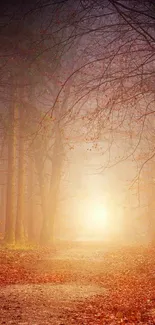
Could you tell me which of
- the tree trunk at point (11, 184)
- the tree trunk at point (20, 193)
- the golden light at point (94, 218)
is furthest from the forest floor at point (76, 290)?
the golden light at point (94, 218)

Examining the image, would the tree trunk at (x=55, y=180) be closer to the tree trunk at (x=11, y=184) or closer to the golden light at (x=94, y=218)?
the tree trunk at (x=11, y=184)

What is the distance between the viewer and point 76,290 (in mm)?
8727

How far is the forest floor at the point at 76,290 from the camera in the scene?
6.30m

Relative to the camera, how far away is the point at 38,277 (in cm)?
1095

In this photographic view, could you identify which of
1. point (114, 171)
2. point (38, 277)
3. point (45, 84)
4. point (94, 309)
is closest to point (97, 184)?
point (114, 171)

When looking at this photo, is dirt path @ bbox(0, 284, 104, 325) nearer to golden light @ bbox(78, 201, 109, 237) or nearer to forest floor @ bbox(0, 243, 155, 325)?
forest floor @ bbox(0, 243, 155, 325)

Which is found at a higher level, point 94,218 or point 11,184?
point 11,184

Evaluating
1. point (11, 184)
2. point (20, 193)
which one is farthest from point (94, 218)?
point (11, 184)

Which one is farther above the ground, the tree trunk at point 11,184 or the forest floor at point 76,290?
the tree trunk at point 11,184

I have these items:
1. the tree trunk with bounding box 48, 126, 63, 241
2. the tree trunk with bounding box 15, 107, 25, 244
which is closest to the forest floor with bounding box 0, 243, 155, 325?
the tree trunk with bounding box 15, 107, 25, 244

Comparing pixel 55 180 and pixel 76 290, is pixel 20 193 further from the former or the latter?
pixel 76 290

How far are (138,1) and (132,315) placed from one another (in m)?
5.52

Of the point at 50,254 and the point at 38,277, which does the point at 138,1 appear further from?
the point at 50,254

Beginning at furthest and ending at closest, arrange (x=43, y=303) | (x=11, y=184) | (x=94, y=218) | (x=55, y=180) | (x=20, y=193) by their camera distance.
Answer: (x=94, y=218), (x=55, y=180), (x=20, y=193), (x=11, y=184), (x=43, y=303)
